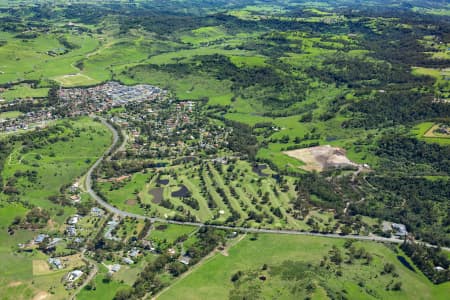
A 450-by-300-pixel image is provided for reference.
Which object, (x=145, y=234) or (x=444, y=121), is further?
(x=444, y=121)

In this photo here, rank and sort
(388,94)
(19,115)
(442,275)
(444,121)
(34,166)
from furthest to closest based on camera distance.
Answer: (388,94) < (19,115) < (444,121) < (34,166) < (442,275)

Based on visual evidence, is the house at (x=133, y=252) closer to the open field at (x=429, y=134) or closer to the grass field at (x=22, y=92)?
the open field at (x=429, y=134)

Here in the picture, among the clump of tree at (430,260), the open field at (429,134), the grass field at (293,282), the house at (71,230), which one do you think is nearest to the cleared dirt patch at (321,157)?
the open field at (429,134)

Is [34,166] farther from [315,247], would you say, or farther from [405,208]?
[405,208]

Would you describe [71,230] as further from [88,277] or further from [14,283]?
[14,283]

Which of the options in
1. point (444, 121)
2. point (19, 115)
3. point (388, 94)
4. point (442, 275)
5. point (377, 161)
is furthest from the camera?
point (388, 94)

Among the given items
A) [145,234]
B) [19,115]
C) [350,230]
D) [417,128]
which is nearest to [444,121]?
[417,128]
